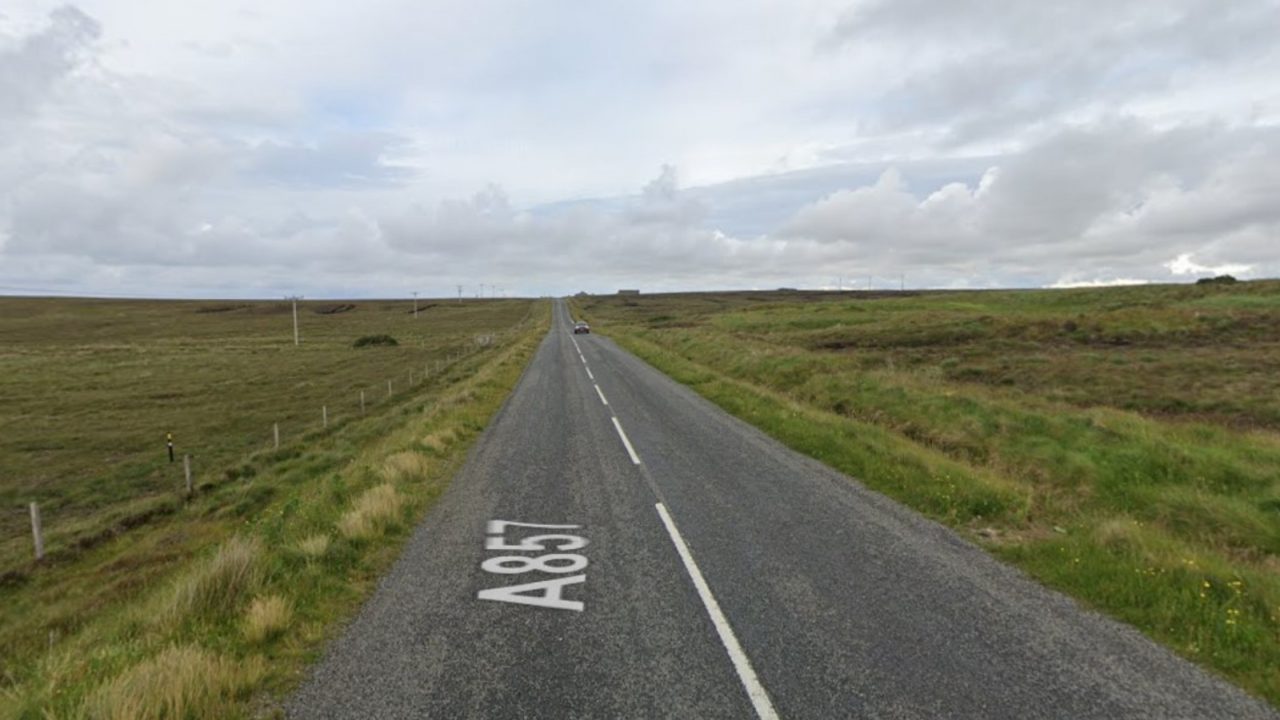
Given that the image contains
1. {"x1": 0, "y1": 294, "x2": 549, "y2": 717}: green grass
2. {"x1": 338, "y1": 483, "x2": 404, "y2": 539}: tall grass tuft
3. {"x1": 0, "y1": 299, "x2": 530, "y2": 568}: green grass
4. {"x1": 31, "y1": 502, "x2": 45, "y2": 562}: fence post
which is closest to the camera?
{"x1": 0, "y1": 294, "x2": 549, "y2": 717}: green grass

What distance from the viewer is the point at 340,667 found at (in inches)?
191

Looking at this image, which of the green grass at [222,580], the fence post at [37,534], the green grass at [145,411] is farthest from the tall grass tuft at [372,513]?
the green grass at [145,411]

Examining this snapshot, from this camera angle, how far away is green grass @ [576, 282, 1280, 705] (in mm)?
5977

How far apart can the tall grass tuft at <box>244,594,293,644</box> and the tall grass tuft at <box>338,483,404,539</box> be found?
199 cm

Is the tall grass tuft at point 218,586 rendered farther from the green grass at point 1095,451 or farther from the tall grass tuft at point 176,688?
the green grass at point 1095,451

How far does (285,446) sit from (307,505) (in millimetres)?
11827

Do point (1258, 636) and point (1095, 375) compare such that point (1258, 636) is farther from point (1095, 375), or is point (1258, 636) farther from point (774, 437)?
point (1095, 375)

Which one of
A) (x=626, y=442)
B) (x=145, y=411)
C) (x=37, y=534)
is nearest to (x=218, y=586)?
(x=626, y=442)

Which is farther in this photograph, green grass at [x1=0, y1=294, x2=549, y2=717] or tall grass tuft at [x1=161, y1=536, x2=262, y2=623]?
tall grass tuft at [x1=161, y1=536, x2=262, y2=623]

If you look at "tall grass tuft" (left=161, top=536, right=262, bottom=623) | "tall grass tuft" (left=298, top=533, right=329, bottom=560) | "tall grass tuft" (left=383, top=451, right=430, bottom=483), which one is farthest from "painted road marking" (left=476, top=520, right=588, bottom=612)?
"tall grass tuft" (left=383, top=451, right=430, bottom=483)

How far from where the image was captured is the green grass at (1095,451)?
598cm

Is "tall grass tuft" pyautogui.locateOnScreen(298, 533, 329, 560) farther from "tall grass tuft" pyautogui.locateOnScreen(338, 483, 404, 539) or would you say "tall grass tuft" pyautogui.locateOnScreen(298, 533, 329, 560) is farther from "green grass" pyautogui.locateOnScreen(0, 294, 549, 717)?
"tall grass tuft" pyautogui.locateOnScreen(338, 483, 404, 539)

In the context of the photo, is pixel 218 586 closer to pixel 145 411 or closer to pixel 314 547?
pixel 314 547

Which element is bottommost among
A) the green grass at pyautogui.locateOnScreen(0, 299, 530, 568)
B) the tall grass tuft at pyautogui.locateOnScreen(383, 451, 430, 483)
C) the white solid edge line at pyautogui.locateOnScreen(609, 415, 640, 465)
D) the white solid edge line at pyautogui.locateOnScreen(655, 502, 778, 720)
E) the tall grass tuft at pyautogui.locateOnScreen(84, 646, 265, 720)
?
the green grass at pyautogui.locateOnScreen(0, 299, 530, 568)
